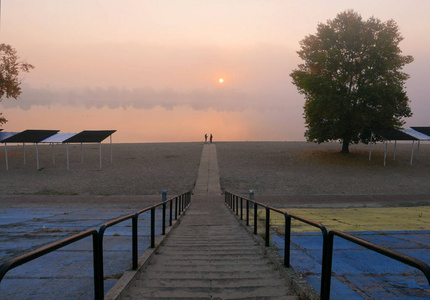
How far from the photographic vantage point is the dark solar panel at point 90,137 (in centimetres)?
3119

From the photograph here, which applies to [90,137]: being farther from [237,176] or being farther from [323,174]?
[323,174]

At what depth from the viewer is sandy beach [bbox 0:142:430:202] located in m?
20.7

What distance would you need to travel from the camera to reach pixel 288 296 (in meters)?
3.74

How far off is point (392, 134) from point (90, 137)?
3404 cm

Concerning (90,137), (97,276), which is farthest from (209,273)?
(90,137)

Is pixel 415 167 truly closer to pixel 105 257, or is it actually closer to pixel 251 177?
pixel 251 177

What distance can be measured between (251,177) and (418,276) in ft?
65.0

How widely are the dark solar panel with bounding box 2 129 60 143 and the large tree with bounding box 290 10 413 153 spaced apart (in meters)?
31.5

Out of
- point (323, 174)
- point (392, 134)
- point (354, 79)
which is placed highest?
point (354, 79)

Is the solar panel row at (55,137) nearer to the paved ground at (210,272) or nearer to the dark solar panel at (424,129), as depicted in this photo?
the paved ground at (210,272)

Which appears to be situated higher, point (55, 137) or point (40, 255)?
point (55, 137)

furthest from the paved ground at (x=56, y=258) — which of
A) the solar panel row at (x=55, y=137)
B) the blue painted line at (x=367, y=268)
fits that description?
the solar panel row at (x=55, y=137)

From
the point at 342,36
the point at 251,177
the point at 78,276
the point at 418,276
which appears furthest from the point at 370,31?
the point at 78,276

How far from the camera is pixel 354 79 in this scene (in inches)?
1367
